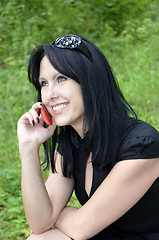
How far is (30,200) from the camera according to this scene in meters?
→ 2.13

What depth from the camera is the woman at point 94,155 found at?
1.84 m

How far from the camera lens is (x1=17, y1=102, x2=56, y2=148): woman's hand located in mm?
2189

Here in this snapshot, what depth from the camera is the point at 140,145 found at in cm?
180

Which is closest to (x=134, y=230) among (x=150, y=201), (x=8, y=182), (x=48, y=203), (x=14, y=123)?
(x=150, y=201)

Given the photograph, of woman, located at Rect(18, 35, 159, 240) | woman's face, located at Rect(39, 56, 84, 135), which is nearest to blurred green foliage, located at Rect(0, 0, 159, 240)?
woman, located at Rect(18, 35, 159, 240)

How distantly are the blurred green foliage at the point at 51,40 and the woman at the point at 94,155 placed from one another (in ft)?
3.35

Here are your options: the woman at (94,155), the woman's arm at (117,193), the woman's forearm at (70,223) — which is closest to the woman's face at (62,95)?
the woman at (94,155)

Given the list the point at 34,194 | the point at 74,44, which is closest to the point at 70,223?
the point at 34,194

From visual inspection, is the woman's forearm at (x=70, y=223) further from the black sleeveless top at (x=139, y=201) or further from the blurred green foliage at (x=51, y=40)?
the blurred green foliage at (x=51, y=40)

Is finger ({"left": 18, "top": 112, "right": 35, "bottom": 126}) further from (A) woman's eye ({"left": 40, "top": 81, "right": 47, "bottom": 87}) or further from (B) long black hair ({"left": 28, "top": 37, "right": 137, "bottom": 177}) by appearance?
(B) long black hair ({"left": 28, "top": 37, "right": 137, "bottom": 177})

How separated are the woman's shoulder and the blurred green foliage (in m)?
1.49

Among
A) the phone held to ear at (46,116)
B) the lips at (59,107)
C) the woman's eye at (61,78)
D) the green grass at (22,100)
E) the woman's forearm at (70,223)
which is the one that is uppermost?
the woman's eye at (61,78)

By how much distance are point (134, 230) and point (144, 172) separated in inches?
14.6

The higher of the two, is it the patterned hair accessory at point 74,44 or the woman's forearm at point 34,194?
the patterned hair accessory at point 74,44
